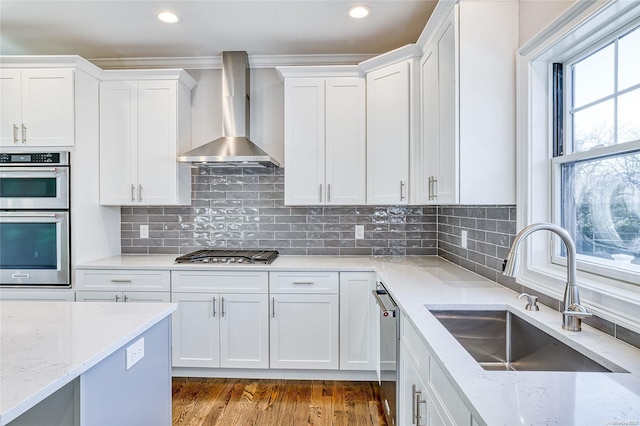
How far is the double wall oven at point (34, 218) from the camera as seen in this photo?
2625 mm

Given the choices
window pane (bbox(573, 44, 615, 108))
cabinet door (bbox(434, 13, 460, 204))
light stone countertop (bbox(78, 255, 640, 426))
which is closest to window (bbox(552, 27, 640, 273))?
window pane (bbox(573, 44, 615, 108))

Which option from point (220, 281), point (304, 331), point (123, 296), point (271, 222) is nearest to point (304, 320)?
point (304, 331)

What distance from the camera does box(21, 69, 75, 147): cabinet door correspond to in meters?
2.65

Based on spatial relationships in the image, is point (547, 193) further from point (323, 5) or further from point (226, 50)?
point (226, 50)

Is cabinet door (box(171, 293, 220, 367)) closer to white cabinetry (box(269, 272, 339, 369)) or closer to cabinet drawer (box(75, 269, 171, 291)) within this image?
cabinet drawer (box(75, 269, 171, 291))

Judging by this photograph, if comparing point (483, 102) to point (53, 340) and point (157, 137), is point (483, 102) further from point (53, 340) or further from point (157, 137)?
point (157, 137)

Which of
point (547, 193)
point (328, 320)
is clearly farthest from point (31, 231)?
point (547, 193)

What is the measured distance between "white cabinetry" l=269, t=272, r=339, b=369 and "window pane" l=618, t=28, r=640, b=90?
6.34ft

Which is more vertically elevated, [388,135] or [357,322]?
[388,135]

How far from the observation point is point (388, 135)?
274cm

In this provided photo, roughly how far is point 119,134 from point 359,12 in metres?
2.14

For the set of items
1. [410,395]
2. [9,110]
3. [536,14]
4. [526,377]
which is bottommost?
[410,395]

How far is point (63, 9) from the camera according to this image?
2.39 m

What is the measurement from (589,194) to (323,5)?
74.6 inches
